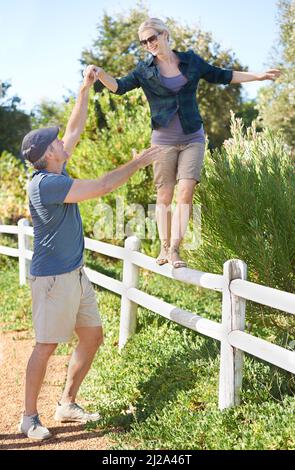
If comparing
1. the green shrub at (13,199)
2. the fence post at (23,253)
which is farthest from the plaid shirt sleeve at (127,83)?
the green shrub at (13,199)

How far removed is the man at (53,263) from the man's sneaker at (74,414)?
398mm

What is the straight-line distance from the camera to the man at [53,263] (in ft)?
15.5

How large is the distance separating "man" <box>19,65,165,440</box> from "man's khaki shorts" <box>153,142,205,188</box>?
938mm

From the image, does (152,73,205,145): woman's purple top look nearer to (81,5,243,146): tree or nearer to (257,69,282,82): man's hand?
(257,69,282,82): man's hand

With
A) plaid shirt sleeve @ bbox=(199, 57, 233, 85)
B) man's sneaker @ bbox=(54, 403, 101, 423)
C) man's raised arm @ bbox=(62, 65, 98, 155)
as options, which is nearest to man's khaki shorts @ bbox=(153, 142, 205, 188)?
plaid shirt sleeve @ bbox=(199, 57, 233, 85)

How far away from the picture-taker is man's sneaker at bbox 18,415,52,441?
16.7 ft

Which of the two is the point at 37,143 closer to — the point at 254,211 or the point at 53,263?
the point at 53,263

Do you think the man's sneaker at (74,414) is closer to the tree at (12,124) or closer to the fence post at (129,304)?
the fence post at (129,304)

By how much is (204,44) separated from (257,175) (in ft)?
85.3

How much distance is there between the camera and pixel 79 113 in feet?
18.2

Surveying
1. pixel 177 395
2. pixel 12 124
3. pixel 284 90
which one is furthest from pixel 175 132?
pixel 12 124

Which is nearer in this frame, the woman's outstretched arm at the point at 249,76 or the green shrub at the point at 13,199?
the woman's outstretched arm at the point at 249,76

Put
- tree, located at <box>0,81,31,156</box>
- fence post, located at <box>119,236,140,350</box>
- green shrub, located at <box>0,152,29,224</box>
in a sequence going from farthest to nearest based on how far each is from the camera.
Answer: tree, located at <box>0,81,31,156</box> < green shrub, located at <box>0,152,29,224</box> < fence post, located at <box>119,236,140,350</box>
